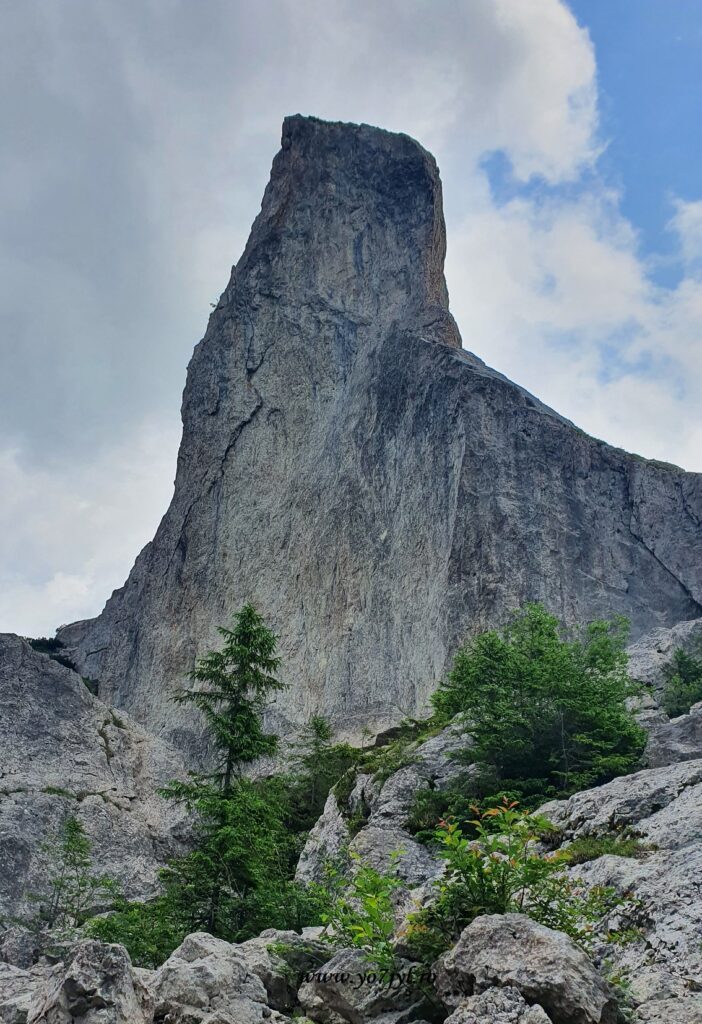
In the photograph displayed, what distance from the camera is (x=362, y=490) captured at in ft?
180

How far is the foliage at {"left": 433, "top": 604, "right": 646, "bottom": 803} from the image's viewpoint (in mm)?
14484

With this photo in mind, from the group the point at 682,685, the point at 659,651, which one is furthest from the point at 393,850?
the point at 659,651

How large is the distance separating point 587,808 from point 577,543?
36.7m

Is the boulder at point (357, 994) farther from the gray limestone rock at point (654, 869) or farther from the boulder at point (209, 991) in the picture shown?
the gray limestone rock at point (654, 869)

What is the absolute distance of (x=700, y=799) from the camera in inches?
407

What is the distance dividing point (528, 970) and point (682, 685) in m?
17.9

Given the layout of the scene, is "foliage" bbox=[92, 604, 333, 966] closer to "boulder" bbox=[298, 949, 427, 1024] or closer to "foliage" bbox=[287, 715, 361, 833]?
"boulder" bbox=[298, 949, 427, 1024]

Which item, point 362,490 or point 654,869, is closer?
point 654,869

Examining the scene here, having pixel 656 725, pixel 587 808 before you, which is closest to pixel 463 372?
pixel 656 725

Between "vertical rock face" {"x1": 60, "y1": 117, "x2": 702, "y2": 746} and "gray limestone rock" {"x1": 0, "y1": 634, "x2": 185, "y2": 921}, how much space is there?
13764 millimetres

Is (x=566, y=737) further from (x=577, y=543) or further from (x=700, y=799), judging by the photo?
(x=577, y=543)

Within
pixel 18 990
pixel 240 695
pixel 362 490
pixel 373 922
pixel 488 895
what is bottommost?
pixel 18 990

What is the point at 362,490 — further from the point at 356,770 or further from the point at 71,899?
the point at 71,899

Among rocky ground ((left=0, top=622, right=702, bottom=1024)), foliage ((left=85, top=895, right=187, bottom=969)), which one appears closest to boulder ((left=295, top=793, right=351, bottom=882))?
rocky ground ((left=0, top=622, right=702, bottom=1024))
